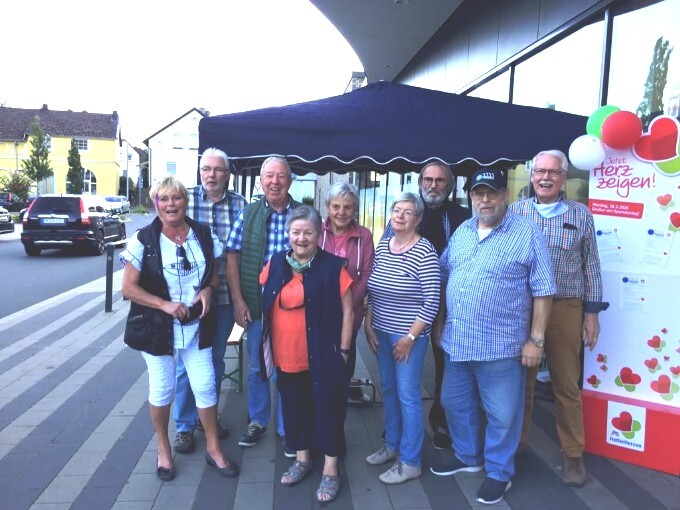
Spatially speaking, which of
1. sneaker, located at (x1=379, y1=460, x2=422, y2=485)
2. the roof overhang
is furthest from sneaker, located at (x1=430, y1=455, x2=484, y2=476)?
the roof overhang

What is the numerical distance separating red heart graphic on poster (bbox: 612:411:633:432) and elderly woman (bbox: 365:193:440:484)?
1.31 metres

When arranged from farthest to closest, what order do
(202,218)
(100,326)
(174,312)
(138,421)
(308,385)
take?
(100,326), (138,421), (202,218), (308,385), (174,312)

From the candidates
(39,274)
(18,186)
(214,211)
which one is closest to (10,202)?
(18,186)

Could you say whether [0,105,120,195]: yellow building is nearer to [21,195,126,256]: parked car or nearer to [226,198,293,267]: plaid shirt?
[21,195,126,256]: parked car

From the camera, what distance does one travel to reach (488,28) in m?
6.97

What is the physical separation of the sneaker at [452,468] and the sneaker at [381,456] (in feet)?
0.83

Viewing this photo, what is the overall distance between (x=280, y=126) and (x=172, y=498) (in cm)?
240

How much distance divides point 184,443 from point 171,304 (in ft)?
3.52

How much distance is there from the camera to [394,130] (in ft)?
12.0

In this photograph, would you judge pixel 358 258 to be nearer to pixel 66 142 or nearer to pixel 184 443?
pixel 184 443

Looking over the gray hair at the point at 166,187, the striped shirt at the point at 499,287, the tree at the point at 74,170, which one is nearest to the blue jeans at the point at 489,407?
the striped shirt at the point at 499,287

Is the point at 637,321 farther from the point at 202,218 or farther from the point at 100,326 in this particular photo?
the point at 100,326

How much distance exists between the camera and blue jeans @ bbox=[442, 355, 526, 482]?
9.03ft

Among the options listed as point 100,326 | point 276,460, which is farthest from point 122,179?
point 276,460
